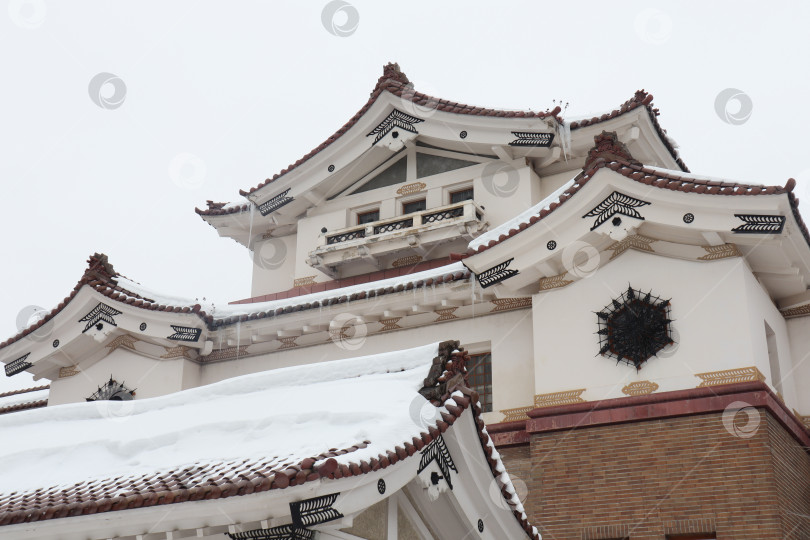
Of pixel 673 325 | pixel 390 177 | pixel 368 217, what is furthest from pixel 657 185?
pixel 368 217

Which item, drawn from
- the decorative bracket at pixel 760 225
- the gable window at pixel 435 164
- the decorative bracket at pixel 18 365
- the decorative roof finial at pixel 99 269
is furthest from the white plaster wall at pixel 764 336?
the decorative bracket at pixel 18 365

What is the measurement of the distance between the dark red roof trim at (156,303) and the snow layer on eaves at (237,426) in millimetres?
5842

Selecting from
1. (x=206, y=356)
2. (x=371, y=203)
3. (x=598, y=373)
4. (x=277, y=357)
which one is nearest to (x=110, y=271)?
(x=206, y=356)

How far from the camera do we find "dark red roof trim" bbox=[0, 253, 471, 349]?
15.5 metres

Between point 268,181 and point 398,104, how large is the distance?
369cm

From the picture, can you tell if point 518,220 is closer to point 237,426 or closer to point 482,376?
point 482,376

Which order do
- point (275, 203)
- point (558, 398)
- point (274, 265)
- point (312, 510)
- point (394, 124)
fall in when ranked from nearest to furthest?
point (312, 510) → point (558, 398) → point (394, 124) → point (275, 203) → point (274, 265)

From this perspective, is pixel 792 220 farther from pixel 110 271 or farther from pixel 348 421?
pixel 110 271

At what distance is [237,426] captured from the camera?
8383 mm

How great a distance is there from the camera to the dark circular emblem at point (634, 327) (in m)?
12.9

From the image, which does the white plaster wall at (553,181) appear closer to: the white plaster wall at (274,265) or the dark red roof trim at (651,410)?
the white plaster wall at (274,265)

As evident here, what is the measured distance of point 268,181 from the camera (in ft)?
66.9

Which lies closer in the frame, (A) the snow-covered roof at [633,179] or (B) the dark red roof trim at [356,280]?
(A) the snow-covered roof at [633,179]

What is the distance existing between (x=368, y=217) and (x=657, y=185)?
27.2 feet
